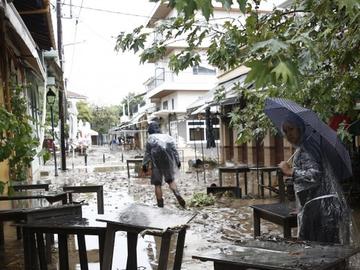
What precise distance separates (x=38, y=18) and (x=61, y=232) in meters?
6.86

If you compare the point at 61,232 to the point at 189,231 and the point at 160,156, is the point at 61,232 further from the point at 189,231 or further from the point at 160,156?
the point at 160,156

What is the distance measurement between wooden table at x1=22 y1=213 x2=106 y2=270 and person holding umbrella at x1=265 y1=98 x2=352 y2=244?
1.84 m

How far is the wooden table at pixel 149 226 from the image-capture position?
157 inches

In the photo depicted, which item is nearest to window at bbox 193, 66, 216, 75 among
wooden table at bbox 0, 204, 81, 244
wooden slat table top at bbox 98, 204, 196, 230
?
wooden table at bbox 0, 204, 81, 244

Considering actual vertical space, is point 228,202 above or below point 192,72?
below

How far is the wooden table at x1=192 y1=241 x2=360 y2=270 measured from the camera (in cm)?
272

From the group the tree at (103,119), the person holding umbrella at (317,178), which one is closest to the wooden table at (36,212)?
the person holding umbrella at (317,178)

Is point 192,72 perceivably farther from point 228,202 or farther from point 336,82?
point 336,82

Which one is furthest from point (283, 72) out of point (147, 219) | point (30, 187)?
point (30, 187)

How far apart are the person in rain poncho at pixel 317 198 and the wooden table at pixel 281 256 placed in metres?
0.64

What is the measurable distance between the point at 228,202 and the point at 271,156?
7.08 meters

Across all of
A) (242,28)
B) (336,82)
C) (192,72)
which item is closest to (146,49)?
(242,28)

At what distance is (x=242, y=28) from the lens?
6012 millimetres

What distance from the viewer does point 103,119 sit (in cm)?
8350
